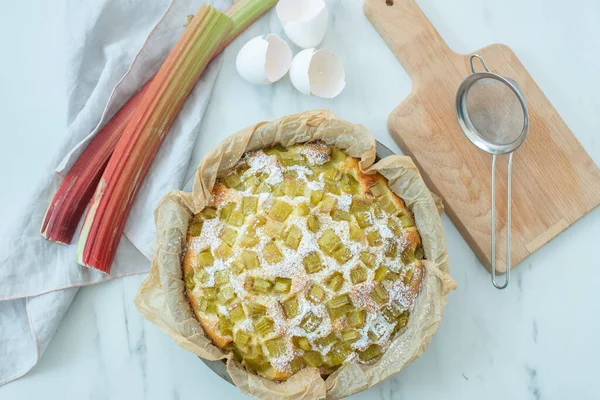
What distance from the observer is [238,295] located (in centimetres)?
180

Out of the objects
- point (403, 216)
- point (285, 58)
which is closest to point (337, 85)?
point (285, 58)

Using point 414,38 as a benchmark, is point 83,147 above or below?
above

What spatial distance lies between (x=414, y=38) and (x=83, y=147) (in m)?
1.19

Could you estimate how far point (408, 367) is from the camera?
2193 mm

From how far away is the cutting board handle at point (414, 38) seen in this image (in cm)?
222

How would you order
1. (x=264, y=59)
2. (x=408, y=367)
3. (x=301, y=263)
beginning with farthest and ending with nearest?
1. (x=408, y=367)
2. (x=264, y=59)
3. (x=301, y=263)

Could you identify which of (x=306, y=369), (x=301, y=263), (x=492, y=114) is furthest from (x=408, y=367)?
(x=492, y=114)

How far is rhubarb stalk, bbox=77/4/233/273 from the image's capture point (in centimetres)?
207

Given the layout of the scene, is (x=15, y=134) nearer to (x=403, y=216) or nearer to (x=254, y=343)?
(x=254, y=343)

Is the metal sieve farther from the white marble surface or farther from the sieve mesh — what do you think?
the white marble surface

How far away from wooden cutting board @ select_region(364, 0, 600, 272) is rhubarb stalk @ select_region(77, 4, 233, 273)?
60 centimetres

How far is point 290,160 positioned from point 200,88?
0.50 meters

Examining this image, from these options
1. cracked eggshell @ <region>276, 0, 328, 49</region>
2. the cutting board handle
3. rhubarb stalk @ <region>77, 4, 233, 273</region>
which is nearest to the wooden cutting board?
the cutting board handle

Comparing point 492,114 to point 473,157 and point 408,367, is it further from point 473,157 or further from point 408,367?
point 408,367
